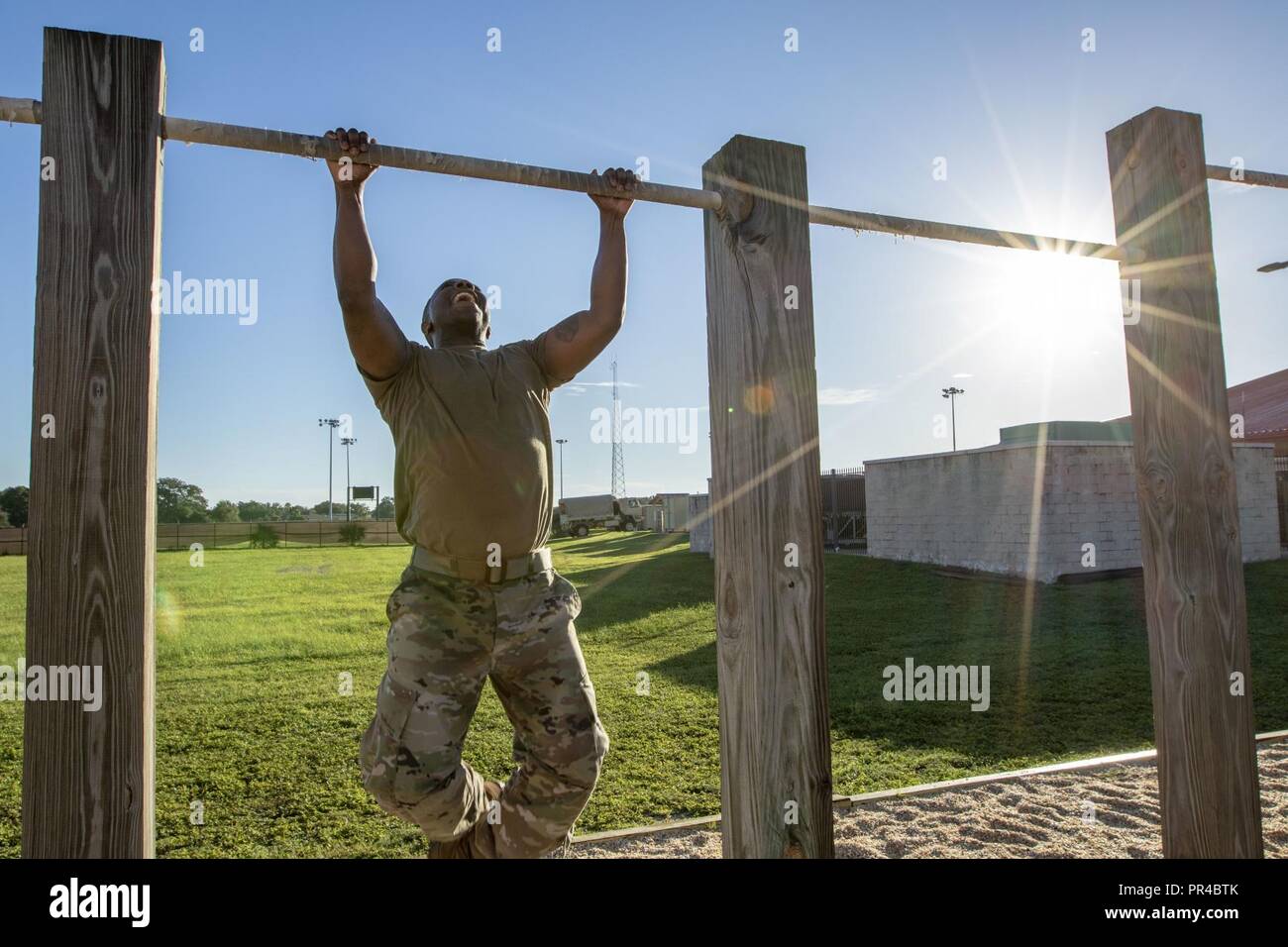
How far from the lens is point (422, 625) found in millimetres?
2303

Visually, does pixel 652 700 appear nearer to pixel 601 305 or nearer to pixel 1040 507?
pixel 601 305

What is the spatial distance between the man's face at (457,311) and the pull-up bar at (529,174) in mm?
768

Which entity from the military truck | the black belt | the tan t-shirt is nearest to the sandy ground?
the black belt

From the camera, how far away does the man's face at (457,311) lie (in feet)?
8.94

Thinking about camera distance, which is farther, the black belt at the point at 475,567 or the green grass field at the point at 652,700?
the green grass field at the point at 652,700

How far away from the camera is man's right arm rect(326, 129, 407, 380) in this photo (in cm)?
195

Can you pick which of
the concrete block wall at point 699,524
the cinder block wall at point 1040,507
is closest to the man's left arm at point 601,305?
the cinder block wall at point 1040,507

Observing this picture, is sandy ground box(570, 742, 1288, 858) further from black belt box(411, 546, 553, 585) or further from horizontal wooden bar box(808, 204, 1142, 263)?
horizontal wooden bar box(808, 204, 1142, 263)

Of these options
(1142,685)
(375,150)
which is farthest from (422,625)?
(1142,685)

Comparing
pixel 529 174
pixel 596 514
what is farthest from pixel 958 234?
pixel 596 514

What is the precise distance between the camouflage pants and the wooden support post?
72cm

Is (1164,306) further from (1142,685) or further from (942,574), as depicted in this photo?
(942,574)

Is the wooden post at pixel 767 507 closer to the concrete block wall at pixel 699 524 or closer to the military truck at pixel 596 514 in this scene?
the concrete block wall at pixel 699 524

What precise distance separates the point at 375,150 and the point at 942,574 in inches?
581
